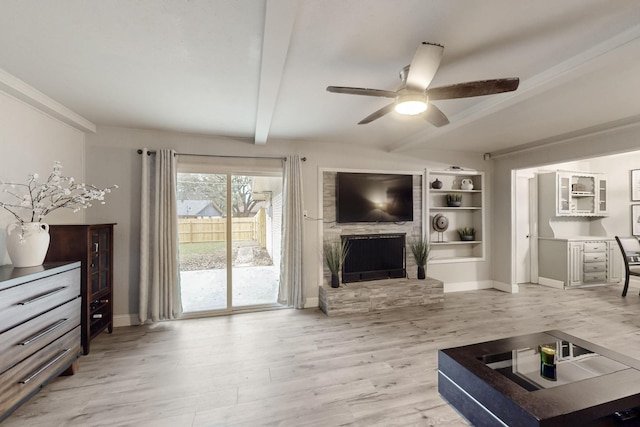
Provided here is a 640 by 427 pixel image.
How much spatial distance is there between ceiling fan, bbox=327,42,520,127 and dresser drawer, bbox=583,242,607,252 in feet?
16.8

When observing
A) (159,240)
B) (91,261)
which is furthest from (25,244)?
(159,240)

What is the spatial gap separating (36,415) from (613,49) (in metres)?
4.47

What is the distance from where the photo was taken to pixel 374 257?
4.45 meters

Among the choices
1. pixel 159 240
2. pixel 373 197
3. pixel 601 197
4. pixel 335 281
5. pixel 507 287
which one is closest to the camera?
pixel 159 240

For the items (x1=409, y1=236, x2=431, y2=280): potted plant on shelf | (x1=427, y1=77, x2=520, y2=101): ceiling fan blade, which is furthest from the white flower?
(x1=409, y1=236, x2=431, y2=280): potted plant on shelf

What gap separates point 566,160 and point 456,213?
67.3 inches

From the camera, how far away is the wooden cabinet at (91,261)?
8.77 ft

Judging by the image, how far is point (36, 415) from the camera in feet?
6.33

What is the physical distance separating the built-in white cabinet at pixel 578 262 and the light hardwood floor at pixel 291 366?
3.25 ft

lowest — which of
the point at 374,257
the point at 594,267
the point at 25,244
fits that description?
the point at 594,267

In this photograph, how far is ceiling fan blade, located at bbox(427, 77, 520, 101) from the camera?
71.3 inches

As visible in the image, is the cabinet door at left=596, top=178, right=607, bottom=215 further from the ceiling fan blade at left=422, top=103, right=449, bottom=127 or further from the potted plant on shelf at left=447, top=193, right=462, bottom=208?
the ceiling fan blade at left=422, top=103, right=449, bottom=127

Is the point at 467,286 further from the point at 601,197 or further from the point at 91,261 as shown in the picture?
the point at 91,261

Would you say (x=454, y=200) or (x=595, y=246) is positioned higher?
(x=454, y=200)
